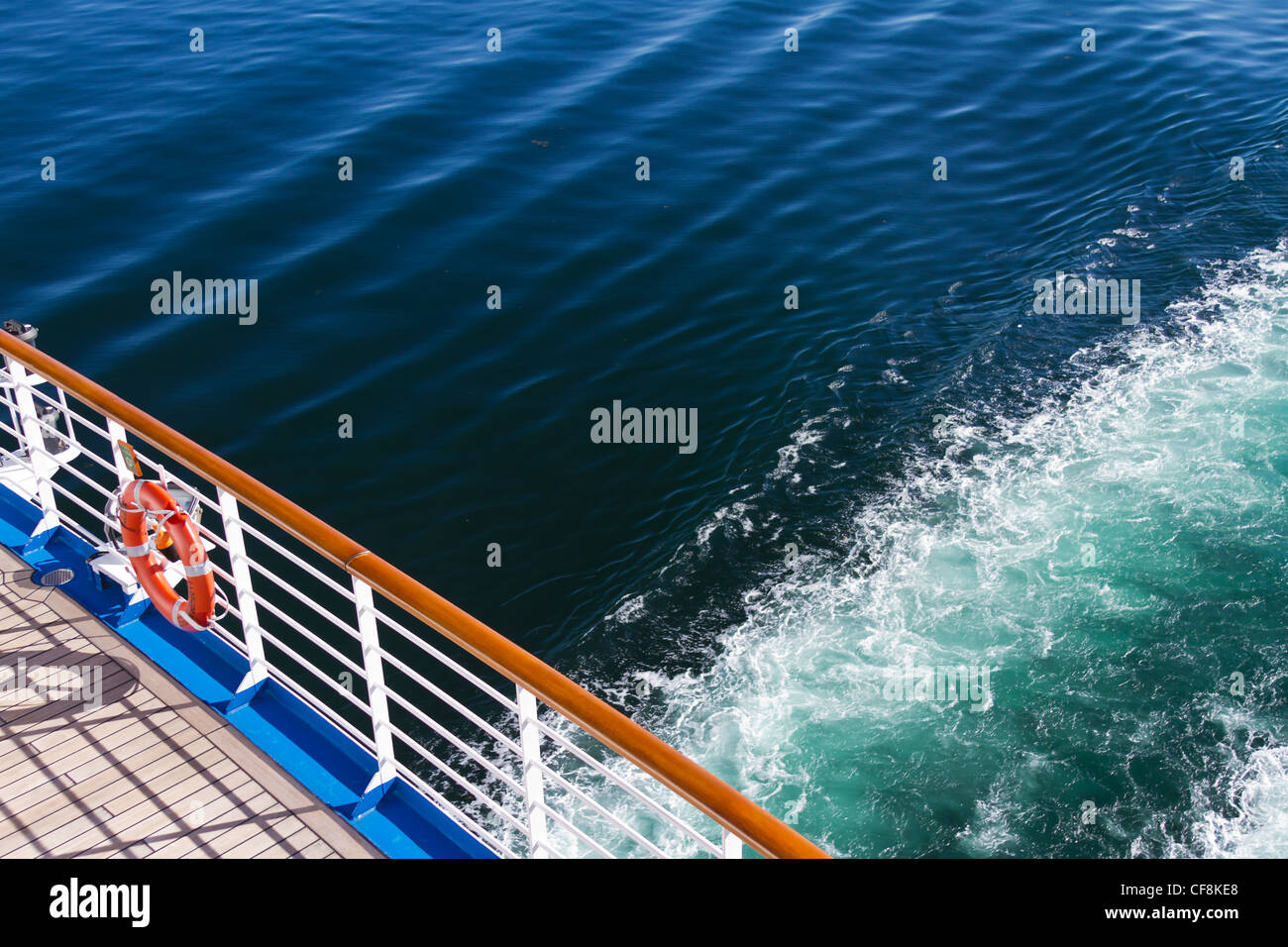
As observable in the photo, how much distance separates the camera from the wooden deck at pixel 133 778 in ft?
12.6

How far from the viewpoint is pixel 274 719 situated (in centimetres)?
438

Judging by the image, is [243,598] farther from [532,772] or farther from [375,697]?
[532,772]

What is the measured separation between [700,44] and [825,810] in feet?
52.0

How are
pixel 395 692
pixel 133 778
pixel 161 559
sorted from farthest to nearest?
pixel 395 692 → pixel 161 559 → pixel 133 778

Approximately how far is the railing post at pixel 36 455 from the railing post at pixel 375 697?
6.90 ft

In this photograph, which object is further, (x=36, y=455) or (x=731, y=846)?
(x=36, y=455)

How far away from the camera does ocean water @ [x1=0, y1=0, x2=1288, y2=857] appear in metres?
7.69

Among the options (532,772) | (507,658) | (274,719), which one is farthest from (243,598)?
(507,658)

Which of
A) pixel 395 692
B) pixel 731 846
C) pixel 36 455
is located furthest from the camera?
pixel 395 692

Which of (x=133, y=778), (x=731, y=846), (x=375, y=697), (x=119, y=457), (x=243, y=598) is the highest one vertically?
(x=119, y=457)

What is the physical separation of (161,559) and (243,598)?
29.0 inches

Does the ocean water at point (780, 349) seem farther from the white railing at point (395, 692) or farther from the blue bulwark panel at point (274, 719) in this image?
the blue bulwark panel at point (274, 719)

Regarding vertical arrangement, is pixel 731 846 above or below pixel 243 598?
above

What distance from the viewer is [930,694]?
25.5ft
